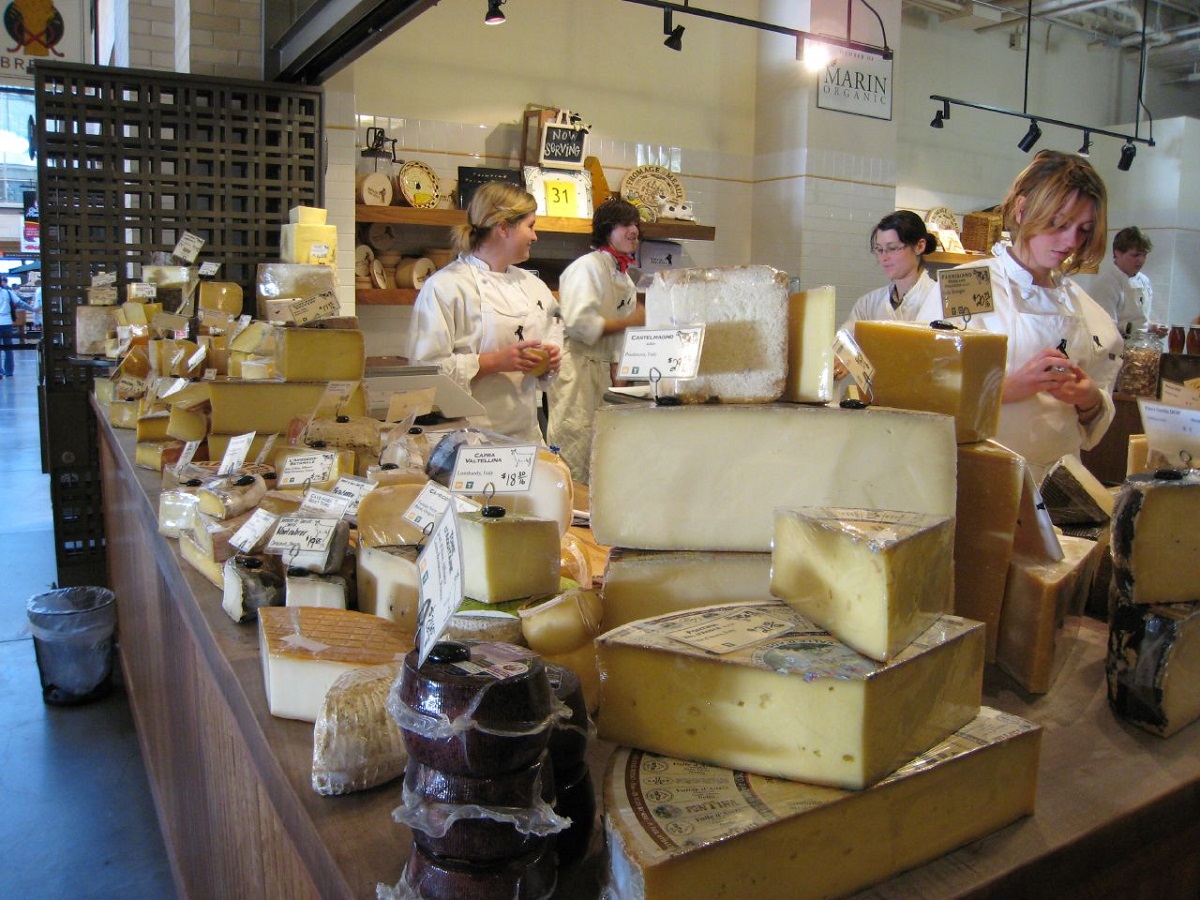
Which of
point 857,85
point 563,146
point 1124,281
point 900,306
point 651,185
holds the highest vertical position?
point 857,85

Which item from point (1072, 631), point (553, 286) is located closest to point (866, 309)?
point (553, 286)

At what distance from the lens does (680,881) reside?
758 mm

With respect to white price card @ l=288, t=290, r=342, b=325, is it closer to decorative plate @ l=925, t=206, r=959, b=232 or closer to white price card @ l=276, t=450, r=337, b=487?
white price card @ l=276, t=450, r=337, b=487

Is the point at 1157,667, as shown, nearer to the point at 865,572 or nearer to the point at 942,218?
the point at 865,572

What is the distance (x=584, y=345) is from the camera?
547cm

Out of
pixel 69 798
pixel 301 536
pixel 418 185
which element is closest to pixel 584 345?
pixel 418 185

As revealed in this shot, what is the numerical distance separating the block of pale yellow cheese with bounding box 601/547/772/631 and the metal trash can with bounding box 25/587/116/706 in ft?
10.7

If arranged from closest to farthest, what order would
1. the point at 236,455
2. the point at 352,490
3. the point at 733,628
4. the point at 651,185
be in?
the point at 733,628 < the point at 352,490 < the point at 236,455 < the point at 651,185

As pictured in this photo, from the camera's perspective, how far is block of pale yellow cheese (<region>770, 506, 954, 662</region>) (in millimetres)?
891

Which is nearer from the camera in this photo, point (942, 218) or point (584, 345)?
point (584, 345)

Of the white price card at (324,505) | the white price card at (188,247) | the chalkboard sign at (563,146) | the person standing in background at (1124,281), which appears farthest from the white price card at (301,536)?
the person standing in background at (1124,281)

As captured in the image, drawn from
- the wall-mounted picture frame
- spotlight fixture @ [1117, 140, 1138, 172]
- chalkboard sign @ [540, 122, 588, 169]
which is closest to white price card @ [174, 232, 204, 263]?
the wall-mounted picture frame

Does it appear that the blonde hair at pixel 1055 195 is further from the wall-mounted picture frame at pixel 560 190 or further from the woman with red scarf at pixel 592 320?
the wall-mounted picture frame at pixel 560 190

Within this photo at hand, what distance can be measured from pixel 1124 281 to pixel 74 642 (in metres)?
7.71
